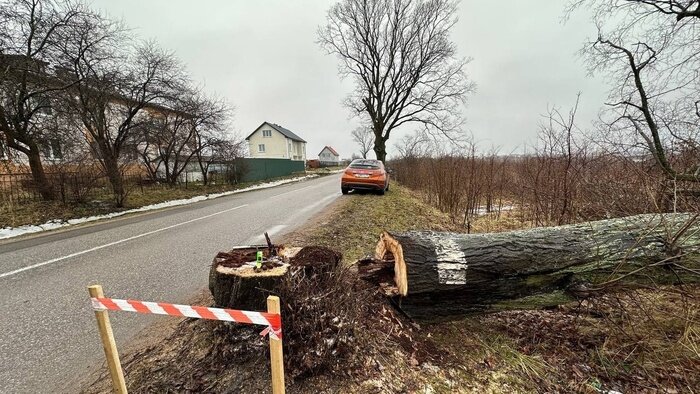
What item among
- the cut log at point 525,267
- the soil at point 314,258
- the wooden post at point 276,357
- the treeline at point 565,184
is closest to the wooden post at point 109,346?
the wooden post at point 276,357

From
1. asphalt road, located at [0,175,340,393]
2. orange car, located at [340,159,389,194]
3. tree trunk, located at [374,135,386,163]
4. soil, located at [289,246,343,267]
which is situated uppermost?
tree trunk, located at [374,135,386,163]

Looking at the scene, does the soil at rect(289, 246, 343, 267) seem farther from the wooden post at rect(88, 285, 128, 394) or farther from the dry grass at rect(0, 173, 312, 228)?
the dry grass at rect(0, 173, 312, 228)

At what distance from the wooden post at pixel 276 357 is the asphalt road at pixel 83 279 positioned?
5.66ft

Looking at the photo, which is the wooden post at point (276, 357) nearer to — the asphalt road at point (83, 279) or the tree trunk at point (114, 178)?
the asphalt road at point (83, 279)

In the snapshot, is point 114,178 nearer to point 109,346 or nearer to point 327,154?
point 109,346

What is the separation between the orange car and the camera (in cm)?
1151

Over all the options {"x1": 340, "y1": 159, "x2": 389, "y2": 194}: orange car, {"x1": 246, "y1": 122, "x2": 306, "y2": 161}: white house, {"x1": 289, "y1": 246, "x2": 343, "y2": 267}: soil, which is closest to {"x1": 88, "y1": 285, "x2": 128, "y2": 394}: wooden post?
{"x1": 289, "y1": 246, "x2": 343, "y2": 267}: soil

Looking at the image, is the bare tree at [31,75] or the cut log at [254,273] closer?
the cut log at [254,273]

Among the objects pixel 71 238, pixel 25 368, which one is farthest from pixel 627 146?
pixel 71 238

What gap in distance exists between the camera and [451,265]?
8.97ft

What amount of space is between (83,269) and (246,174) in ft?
62.8

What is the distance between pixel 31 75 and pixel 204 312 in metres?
13.0

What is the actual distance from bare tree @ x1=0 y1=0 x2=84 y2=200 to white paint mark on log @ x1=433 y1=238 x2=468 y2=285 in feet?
42.0

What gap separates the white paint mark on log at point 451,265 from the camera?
270 cm
